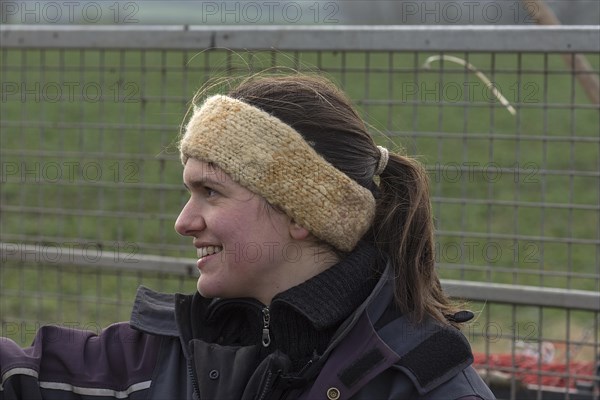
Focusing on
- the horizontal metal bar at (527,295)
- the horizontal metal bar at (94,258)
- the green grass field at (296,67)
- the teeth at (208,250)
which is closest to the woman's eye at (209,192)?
the teeth at (208,250)

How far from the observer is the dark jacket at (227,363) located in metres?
2.24

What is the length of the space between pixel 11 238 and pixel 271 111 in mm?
2753

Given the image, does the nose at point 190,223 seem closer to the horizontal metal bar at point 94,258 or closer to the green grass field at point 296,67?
the green grass field at point 296,67

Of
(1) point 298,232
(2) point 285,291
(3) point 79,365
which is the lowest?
(3) point 79,365

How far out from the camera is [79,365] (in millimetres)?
2523

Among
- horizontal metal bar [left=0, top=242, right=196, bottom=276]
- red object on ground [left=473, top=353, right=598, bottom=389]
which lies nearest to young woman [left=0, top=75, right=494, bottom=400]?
red object on ground [left=473, top=353, right=598, bottom=389]

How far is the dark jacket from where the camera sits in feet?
7.34

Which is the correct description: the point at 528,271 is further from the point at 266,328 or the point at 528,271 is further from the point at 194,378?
the point at 194,378

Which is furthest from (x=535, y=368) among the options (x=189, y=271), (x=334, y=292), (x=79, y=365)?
(x=79, y=365)

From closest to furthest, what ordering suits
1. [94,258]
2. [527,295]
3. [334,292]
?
1. [334,292]
2. [527,295]
3. [94,258]

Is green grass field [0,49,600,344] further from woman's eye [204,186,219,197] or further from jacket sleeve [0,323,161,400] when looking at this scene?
jacket sleeve [0,323,161,400]

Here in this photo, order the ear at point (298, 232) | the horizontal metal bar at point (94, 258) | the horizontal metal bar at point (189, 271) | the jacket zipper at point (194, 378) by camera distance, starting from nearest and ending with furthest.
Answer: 1. the jacket zipper at point (194, 378)
2. the ear at point (298, 232)
3. the horizontal metal bar at point (189, 271)
4. the horizontal metal bar at point (94, 258)

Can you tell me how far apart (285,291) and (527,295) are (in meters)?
1.62

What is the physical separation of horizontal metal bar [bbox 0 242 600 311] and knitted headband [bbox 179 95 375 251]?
1420 mm
